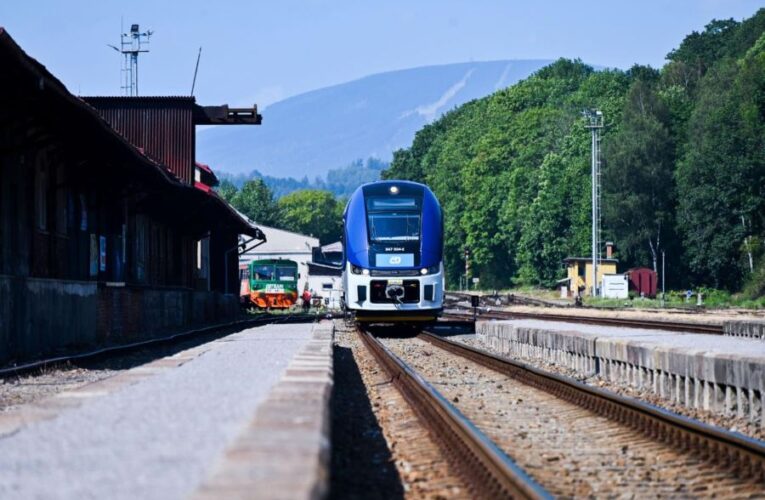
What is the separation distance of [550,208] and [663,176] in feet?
45.8

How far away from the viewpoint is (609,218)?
284ft

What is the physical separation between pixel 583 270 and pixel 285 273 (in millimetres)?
34666

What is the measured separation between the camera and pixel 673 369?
13258 mm

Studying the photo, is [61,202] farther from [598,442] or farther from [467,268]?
[467,268]

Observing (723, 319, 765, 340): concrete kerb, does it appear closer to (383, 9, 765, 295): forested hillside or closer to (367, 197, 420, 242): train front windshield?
(367, 197, 420, 242): train front windshield

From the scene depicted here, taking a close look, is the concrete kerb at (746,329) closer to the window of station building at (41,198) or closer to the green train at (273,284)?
the window of station building at (41,198)

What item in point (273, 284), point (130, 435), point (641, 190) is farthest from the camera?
point (641, 190)

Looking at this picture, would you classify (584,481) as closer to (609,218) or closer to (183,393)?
(183,393)

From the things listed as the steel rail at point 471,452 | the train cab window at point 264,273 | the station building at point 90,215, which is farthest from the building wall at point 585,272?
the steel rail at point 471,452

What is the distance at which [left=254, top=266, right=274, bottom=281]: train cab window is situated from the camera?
60.5m

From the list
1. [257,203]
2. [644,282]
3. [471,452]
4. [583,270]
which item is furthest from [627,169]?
[257,203]

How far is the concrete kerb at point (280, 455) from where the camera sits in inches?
173

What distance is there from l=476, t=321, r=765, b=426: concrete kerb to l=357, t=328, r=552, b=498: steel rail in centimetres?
265

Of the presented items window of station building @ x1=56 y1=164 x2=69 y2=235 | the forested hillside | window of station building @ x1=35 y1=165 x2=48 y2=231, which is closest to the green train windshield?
the forested hillside
